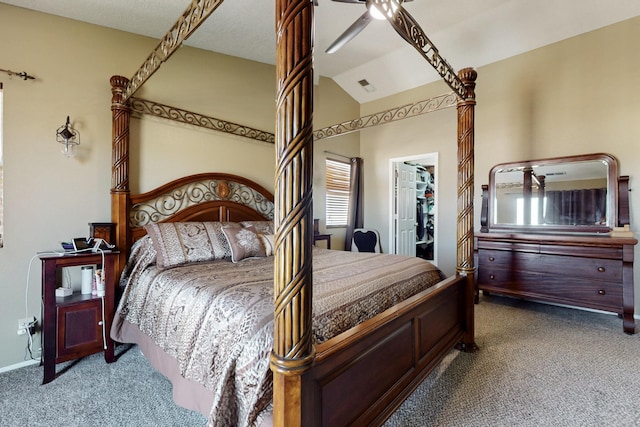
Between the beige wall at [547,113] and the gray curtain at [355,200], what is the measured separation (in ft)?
2.61

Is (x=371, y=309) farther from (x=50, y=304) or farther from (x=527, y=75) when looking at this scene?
(x=527, y=75)

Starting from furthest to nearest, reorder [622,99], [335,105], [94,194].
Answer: [335,105] < [622,99] < [94,194]

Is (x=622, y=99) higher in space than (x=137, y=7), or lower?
lower

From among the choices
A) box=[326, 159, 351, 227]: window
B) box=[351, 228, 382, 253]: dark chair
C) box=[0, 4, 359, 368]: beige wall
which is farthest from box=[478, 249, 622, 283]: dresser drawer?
box=[0, 4, 359, 368]: beige wall

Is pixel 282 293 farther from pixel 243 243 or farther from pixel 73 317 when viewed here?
pixel 73 317

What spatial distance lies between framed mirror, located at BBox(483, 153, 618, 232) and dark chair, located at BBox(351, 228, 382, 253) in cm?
160

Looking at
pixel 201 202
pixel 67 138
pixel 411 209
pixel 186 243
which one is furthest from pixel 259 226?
pixel 411 209

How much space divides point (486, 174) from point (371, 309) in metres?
3.46

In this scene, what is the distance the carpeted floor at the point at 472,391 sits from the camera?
1.68 meters

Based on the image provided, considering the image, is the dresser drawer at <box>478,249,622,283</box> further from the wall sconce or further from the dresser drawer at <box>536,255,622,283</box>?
the wall sconce

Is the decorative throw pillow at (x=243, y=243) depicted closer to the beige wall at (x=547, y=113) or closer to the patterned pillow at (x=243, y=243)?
the patterned pillow at (x=243, y=243)

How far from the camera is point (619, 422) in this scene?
5.42 ft

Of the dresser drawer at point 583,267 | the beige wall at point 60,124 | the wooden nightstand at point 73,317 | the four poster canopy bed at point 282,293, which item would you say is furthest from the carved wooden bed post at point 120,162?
the dresser drawer at point 583,267

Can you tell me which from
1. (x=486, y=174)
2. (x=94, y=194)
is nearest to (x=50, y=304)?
(x=94, y=194)
